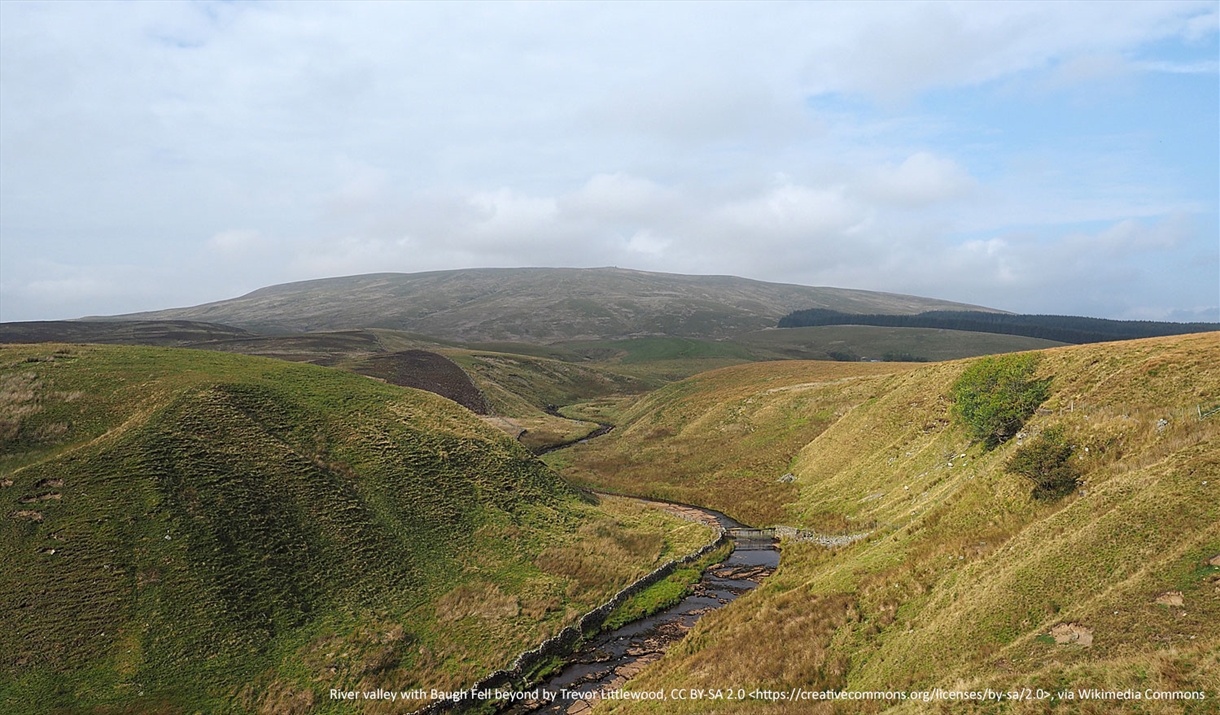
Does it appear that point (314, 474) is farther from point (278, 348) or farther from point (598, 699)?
point (278, 348)

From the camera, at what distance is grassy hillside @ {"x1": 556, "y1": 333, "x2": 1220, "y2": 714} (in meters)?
15.4

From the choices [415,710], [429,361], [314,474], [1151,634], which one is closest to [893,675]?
[1151,634]

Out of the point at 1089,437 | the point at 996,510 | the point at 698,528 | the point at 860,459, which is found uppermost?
the point at 1089,437

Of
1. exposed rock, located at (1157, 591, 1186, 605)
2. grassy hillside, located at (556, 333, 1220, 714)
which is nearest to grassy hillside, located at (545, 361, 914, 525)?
grassy hillside, located at (556, 333, 1220, 714)

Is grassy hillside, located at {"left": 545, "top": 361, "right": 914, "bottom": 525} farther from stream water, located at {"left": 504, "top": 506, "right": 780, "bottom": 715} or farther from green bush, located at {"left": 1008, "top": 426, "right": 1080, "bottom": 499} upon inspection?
green bush, located at {"left": 1008, "top": 426, "right": 1080, "bottom": 499}

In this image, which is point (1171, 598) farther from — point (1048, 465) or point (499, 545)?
point (499, 545)

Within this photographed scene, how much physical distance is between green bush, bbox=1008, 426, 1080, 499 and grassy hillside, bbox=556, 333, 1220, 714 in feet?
1.40

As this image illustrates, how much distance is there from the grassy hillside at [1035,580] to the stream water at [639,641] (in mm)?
2305

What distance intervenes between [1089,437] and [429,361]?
4811 inches

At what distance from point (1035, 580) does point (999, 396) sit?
2477 cm

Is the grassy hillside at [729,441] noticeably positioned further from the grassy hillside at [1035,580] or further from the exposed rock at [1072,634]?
the exposed rock at [1072,634]

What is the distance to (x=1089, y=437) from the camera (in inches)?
1118

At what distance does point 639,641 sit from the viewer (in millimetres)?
33531

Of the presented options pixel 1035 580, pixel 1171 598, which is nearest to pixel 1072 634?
pixel 1171 598
